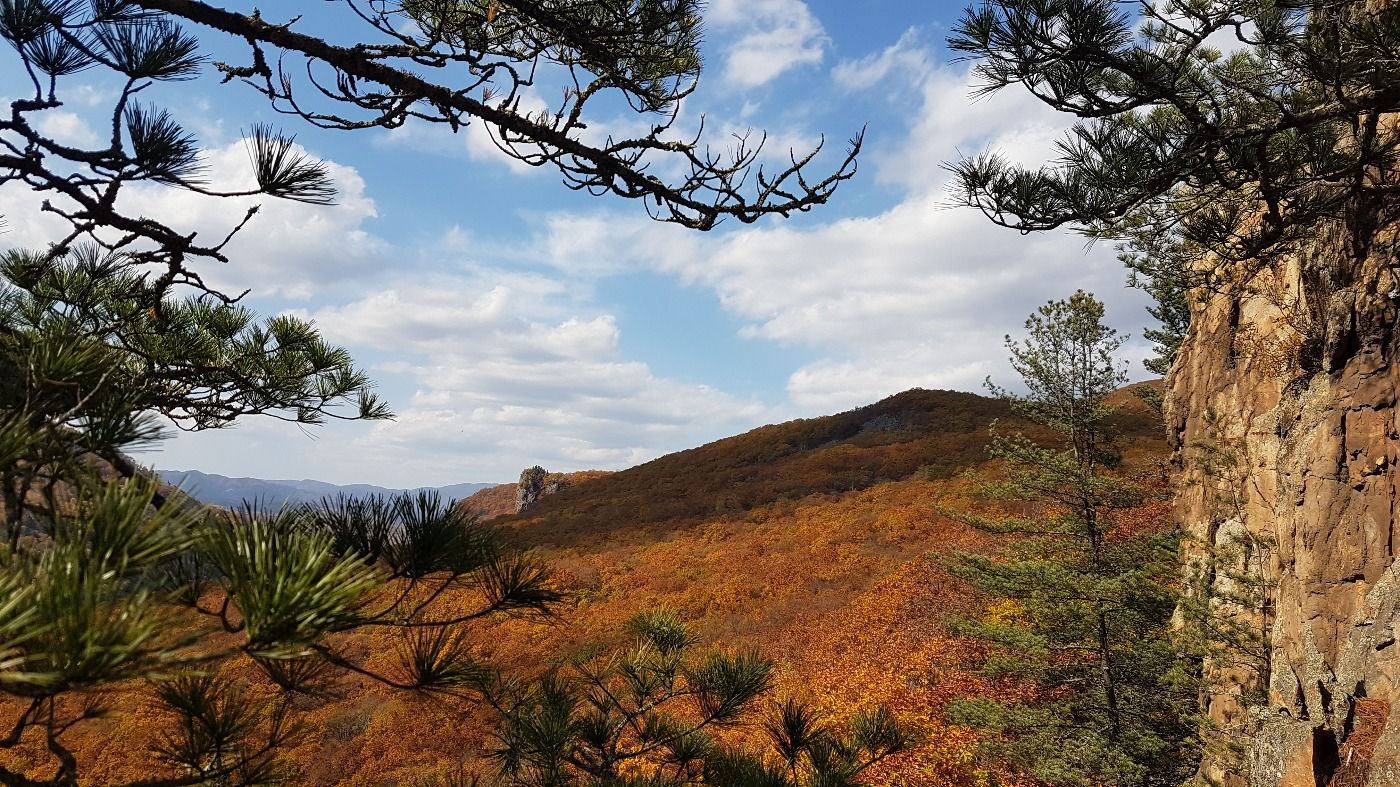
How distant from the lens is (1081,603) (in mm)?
9414

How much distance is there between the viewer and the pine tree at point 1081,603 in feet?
28.9

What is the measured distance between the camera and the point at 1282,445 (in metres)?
6.89

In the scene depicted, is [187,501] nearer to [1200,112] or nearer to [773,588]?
[1200,112]

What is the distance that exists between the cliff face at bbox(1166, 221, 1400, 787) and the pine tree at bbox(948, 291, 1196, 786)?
4.00 feet

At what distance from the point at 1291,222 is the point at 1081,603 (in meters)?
6.45

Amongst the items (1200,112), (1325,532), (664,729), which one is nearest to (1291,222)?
(1200,112)

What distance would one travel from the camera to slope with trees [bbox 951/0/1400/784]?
419 centimetres

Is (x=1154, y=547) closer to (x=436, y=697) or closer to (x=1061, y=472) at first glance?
(x=1061, y=472)

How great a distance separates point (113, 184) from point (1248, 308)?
1149 cm

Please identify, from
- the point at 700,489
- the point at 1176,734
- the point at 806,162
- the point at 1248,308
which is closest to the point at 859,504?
the point at 700,489

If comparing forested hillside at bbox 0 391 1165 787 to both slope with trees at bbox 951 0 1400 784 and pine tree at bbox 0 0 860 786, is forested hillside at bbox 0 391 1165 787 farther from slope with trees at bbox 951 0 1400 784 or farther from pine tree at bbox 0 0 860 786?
slope with trees at bbox 951 0 1400 784

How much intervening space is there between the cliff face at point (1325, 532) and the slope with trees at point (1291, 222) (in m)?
0.02

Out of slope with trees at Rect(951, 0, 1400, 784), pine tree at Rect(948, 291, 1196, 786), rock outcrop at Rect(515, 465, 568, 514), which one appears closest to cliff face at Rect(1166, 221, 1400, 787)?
slope with trees at Rect(951, 0, 1400, 784)

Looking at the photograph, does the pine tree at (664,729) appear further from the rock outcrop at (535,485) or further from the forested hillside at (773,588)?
the rock outcrop at (535,485)
